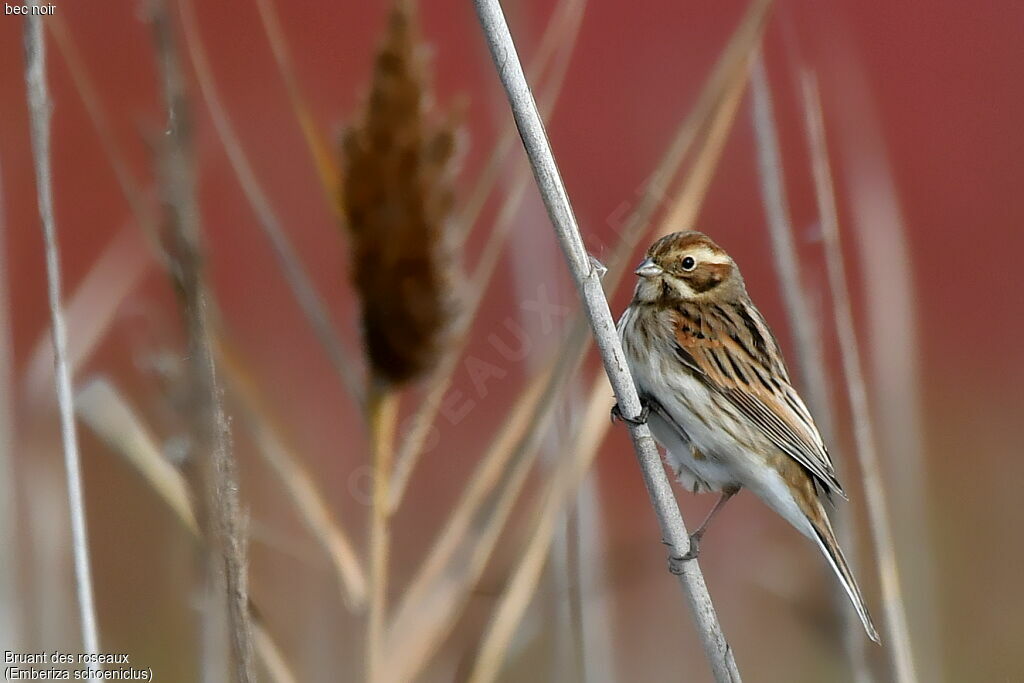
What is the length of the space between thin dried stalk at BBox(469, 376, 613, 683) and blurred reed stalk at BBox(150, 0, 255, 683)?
357mm

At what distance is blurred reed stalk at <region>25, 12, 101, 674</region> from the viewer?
1042 millimetres

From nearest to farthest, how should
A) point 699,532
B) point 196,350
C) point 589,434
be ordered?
point 196,350, point 589,434, point 699,532

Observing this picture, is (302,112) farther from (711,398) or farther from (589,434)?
(711,398)

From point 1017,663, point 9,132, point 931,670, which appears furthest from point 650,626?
point 9,132

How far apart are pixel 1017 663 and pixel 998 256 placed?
7.72 ft

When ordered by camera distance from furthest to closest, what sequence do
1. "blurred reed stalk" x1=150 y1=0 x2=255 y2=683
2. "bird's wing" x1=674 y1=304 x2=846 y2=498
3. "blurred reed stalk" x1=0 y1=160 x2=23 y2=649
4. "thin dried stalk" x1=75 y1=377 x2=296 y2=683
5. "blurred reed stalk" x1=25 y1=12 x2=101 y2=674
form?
"bird's wing" x1=674 y1=304 x2=846 y2=498 < "blurred reed stalk" x1=0 y1=160 x2=23 y2=649 < "thin dried stalk" x1=75 y1=377 x2=296 y2=683 < "blurred reed stalk" x1=25 y1=12 x2=101 y2=674 < "blurred reed stalk" x1=150 y1=0 x2=255 y2=683

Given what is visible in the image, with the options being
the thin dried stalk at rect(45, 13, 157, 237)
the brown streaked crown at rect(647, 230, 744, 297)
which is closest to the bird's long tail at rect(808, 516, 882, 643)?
the brown streaked crown at rect(647, 230, 744, 297)

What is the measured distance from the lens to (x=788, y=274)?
1.47 m

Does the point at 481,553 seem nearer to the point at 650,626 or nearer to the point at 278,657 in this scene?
the point at 278,657

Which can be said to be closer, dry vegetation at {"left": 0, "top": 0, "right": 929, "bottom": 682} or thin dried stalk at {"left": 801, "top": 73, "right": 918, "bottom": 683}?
dry vegetation at {"left": 0, "top": 0, "right": 929, "bottom": 682}

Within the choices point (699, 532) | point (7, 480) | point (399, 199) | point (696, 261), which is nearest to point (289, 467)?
point (399, 199)

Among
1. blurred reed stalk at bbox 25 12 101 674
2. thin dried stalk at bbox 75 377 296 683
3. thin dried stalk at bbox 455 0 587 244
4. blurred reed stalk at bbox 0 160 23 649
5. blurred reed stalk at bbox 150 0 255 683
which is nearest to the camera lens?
blurred reed stalk at bbox 150 0 255 683

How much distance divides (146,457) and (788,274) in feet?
2.67

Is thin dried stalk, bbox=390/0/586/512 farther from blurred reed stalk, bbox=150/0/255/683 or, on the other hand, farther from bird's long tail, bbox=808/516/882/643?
bird's long tail, bbox=808/516/882/643
